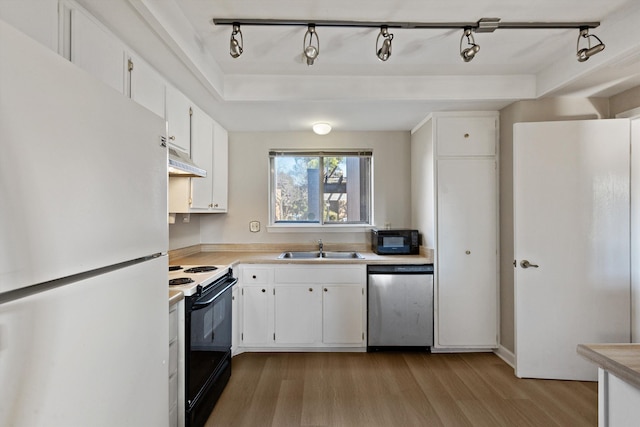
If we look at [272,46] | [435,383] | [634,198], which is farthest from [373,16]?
[435,383]

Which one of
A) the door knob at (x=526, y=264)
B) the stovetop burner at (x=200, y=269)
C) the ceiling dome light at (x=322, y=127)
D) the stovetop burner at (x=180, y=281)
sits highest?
the ceiling dome light at (x=322, y=127)

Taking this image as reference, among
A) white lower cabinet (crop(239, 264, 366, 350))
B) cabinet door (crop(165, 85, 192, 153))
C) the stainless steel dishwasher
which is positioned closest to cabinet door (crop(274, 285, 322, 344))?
white lower cabinet (crop(239, 264, 366, 350))

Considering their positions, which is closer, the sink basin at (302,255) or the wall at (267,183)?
the sink basin at (302,255)

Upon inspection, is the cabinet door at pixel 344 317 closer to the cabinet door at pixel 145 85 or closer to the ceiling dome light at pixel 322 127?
the ceiling dome light at pixel 322 127

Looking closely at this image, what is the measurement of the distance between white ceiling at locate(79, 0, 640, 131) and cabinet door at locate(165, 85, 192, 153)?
0.28ft

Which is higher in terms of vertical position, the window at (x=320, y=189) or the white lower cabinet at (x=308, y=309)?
the window at (x=320, y=189)

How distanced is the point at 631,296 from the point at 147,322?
3.13 metres

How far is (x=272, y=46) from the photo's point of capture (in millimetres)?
2045

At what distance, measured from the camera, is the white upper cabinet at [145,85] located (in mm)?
1690

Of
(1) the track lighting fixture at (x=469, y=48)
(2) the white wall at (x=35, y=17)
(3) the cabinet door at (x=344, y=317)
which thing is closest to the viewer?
(2) the white wall at (x=35, y=17)

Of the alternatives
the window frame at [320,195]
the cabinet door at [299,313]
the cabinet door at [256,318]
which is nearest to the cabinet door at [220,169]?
the window frame at [320,195]

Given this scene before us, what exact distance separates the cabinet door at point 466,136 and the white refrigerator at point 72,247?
8.23 ft

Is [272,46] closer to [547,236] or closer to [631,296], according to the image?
[547,236]

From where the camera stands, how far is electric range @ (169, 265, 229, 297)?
1760mm
